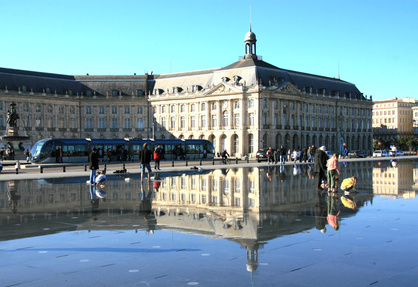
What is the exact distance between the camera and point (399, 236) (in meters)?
11.5

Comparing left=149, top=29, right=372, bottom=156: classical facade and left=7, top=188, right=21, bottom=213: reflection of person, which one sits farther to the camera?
left=149, top=29, right=372, bottom=156: classical facade

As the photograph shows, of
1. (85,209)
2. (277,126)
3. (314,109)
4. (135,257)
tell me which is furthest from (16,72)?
(135,257)

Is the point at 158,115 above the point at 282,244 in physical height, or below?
above

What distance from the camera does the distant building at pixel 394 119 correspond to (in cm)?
16925

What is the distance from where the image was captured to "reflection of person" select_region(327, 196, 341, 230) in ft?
43.4

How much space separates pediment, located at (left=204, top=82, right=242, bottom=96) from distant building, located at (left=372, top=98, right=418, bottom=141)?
89.4 m

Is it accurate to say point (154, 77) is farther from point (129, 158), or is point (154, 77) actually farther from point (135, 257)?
point (135, 257)

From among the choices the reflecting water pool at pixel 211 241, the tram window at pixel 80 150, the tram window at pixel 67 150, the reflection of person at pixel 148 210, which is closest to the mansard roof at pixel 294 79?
the tram window at pixel 80 150

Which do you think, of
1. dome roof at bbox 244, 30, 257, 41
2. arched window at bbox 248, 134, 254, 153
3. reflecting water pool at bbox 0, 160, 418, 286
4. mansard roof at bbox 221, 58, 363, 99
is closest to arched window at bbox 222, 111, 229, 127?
arched window at bbox 248, 134, 254, 153

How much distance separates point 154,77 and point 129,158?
45614 mm

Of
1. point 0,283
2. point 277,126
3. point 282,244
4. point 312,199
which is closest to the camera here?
point 0,283

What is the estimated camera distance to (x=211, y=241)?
35.8 feet

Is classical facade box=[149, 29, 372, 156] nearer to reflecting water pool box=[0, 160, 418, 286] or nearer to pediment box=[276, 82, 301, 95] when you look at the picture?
pediment box=[276, 82, 301, 95]

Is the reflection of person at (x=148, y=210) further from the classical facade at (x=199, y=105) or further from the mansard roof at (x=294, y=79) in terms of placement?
the mansard roof at (x=294, y=79)
